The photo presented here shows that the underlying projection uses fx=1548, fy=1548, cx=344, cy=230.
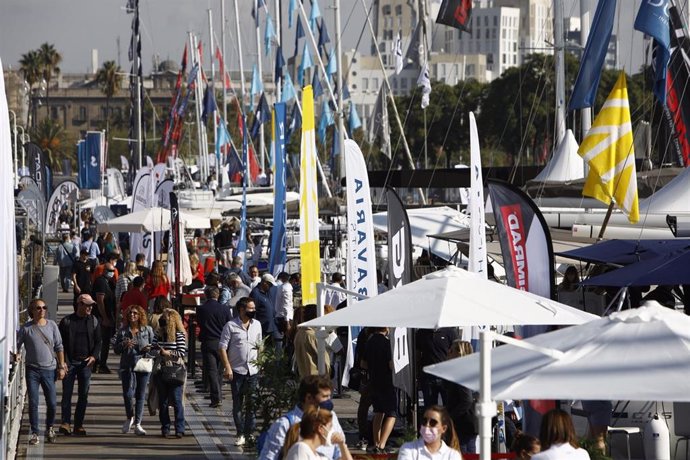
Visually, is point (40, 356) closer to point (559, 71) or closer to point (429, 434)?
point (429, 434)

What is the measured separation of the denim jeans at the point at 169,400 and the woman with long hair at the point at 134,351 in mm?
269

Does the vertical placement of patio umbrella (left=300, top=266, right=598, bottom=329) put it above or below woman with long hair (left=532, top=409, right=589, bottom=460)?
above

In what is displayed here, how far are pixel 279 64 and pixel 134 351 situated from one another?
3361 cm

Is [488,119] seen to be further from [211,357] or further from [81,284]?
[211,357]

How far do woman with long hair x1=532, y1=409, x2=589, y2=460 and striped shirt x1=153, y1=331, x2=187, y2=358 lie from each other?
802cm

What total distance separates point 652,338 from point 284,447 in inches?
95.1

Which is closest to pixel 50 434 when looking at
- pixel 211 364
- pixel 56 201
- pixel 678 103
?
pixel 211 364

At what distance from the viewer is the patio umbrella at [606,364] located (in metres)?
7.90

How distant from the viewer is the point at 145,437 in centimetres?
1714

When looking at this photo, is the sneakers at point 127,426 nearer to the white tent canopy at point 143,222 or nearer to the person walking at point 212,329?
the person walking at point 212,329

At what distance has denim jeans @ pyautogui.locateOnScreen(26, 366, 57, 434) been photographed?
1631 centimetres

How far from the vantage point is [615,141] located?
18188 millimetres

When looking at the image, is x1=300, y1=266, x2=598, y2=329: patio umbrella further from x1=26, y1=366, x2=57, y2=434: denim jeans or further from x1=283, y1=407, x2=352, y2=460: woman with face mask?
x1=26, y1=366, x2=57, y2=434: denim jeans

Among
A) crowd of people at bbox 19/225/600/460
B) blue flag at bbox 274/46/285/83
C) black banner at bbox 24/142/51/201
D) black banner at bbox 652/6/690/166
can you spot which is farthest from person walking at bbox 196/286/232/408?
blue flag at bbox 274/46/285/83
